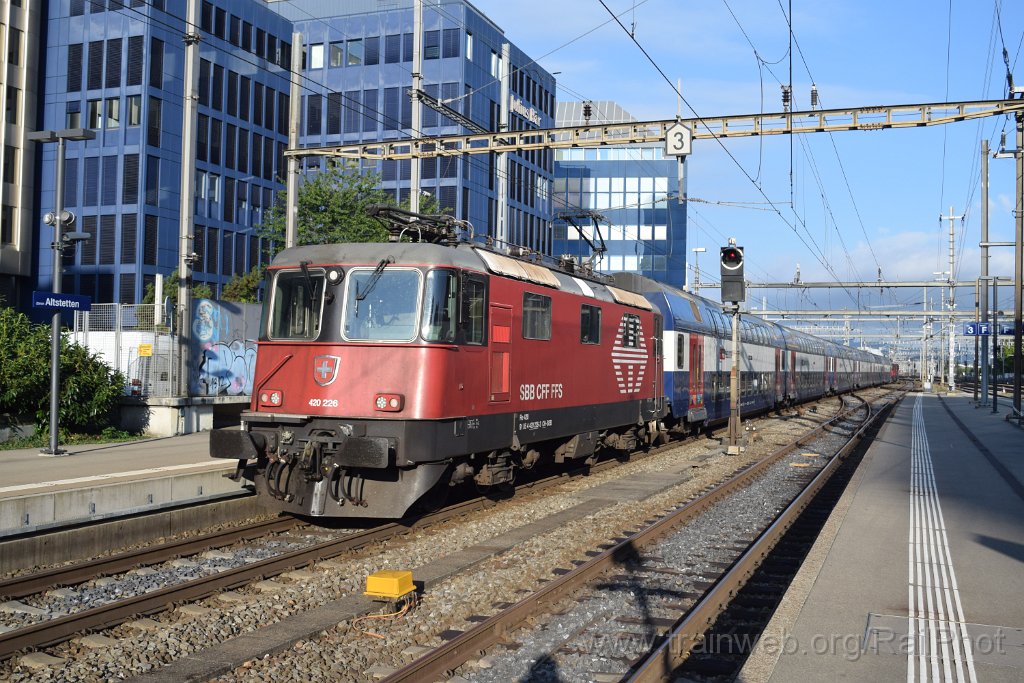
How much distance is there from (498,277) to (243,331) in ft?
47.4

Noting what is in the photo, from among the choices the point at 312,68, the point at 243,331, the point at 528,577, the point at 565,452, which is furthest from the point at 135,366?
the point at 312,68

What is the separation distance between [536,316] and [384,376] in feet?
10.5

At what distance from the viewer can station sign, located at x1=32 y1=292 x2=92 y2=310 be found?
588 inches

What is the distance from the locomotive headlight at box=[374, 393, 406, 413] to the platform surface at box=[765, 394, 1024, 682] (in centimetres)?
471

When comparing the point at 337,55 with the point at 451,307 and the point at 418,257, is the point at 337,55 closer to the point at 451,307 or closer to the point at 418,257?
the point at 418,257

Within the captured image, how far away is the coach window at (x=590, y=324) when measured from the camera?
14.9m

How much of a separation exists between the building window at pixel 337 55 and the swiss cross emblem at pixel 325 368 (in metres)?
43.0

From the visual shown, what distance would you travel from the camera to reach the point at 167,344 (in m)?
21.8

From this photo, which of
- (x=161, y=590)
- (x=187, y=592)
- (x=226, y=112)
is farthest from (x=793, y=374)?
(x=161, y=590)

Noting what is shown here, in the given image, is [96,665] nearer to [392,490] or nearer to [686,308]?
[392,490]

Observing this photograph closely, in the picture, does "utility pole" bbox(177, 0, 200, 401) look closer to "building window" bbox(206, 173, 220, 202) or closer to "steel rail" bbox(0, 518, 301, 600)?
"steel rail" bbox(0, 518, 301, 600)

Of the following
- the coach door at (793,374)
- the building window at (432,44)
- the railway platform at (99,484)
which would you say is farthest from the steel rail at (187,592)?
the building window at (432,44)

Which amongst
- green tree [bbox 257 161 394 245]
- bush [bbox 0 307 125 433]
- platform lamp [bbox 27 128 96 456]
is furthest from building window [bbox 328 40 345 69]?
platform lamp [bbox 27 128 96 456]

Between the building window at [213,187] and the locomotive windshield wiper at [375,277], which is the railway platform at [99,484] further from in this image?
the building window at [213,187]
